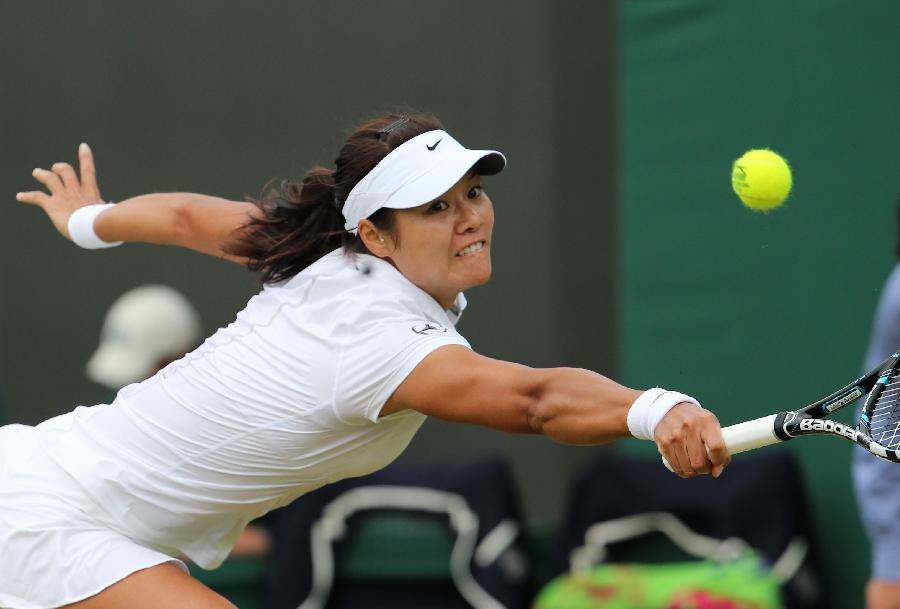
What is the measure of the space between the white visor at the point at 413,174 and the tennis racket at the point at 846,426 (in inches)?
30.2

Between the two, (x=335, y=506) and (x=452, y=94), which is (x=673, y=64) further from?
(x=335, y=506)

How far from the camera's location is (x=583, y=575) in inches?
203

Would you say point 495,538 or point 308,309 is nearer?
point 308,309

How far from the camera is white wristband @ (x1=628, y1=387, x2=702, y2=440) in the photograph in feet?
8.99

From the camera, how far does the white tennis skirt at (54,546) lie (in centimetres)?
318

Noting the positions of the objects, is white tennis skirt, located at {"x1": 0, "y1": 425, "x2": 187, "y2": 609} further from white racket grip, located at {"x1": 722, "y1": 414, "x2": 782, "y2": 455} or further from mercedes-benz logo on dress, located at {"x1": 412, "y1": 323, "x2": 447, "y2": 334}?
white racket grip, located at {"x1": 722, "y1": 414, "x2": 782, "y2": 455}

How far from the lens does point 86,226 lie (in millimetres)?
3936

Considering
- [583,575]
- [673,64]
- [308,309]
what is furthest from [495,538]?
[308,309]

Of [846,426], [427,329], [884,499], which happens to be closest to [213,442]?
[427,329]

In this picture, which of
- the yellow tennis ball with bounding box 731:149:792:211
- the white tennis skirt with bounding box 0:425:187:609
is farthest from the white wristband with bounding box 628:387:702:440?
Result: the white tennis skirt with bounding box 0:425:187:609

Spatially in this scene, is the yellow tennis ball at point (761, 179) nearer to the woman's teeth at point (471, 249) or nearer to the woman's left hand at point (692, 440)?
the woman's teeth at point (471, 249)

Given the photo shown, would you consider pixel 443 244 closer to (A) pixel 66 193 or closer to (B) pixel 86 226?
(B) pixel 86 226

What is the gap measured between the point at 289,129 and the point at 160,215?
101 inches

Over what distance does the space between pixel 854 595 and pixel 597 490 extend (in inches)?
34.1
